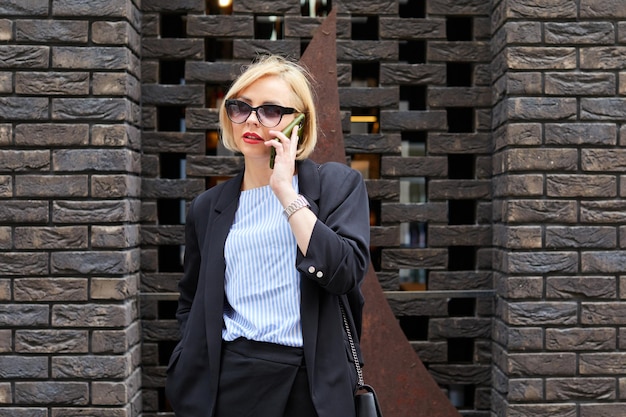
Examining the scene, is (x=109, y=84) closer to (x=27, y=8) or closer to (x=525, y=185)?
(x=27, y=8)

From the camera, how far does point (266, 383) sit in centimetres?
204

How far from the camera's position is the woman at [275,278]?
6.66 feet

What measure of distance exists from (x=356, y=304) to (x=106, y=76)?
64.3 inches

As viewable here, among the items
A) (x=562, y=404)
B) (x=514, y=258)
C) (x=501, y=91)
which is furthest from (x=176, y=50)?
(x=562, y=404)

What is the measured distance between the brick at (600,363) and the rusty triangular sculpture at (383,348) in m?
0.73

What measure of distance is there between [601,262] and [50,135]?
2603 millimetres

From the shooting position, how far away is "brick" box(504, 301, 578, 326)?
3.14 metres

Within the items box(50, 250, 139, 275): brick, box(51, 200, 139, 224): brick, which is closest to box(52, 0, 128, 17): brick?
box(51, 200, 139, 224): brick

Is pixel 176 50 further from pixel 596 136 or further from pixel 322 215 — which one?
pixel 596 136

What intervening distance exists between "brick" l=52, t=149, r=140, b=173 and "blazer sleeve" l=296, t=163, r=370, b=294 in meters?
1.20

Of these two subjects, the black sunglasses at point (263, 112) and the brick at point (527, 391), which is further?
the brick at point (527, 391)

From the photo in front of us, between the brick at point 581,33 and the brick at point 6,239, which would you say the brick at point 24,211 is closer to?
the brick at point 6,239

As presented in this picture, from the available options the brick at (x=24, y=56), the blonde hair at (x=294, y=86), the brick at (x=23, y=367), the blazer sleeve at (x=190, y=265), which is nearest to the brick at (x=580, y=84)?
the blonde hair at (x=294, y=86)

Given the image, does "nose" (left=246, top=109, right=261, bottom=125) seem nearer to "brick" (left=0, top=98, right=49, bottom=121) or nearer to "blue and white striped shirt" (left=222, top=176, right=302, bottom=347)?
"blue and white striped shirt" (left=222, top=176, right=302, bottom=347)
